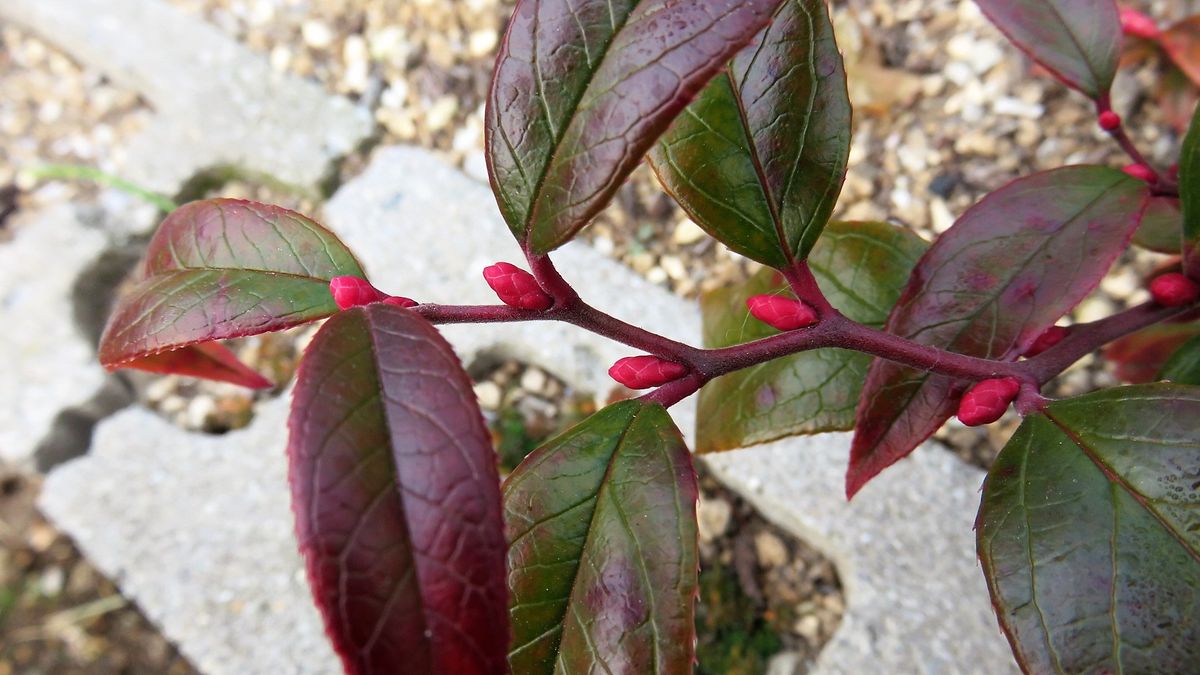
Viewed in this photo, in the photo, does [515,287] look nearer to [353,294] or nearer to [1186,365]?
[353,294]

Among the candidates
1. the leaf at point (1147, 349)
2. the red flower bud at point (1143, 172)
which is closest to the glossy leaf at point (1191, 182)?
the red flower bud at point (1143, 172)

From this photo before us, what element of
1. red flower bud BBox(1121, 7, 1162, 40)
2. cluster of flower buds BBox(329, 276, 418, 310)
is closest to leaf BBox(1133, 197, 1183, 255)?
red flower bud BBox(1121, 7, 1162, 40)

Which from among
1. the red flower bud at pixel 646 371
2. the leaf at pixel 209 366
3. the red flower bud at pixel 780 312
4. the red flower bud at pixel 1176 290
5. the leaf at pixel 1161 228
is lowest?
the red flower bud at pixel 1176 290

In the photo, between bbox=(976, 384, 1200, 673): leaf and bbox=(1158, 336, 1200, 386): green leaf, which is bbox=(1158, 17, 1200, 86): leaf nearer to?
bbox=(1158, 336, 1200, 386): green leaf

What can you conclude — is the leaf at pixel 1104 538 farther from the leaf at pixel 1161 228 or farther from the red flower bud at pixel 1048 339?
the leaf at pixel 1161 228

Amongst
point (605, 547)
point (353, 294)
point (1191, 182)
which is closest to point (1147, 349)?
point (1191, 182)

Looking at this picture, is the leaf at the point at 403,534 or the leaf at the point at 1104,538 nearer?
the leaf at the point at 403,534
